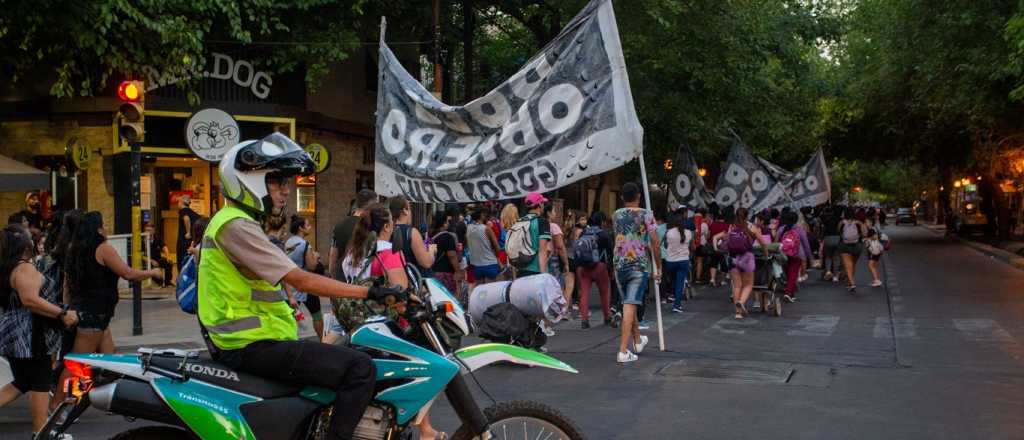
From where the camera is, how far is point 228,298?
4.18 meters

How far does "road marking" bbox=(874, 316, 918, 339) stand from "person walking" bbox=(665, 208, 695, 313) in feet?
9.45

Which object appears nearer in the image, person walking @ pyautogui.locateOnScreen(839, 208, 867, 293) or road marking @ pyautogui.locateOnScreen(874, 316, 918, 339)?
road marking @ pyautogui.locateOnScreen(874, 316, 918, 339)

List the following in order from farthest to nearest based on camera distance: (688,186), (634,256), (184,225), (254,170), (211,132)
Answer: (688,186)
(211,132)
(184,225)
(634,256)
(254,170)

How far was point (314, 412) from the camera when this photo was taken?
4242 millimetres

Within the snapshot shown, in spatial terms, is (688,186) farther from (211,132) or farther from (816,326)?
(211,132)

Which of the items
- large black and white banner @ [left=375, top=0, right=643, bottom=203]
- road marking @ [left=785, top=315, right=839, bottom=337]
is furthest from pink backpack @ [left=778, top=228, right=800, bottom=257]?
large black and white banner @ [left=375, top=0, right=643, bottom=203]

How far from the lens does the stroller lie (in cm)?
1484

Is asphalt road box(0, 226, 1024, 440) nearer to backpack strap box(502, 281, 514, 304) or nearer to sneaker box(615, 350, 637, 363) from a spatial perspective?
sneaker box(615, 350, 637, 363)

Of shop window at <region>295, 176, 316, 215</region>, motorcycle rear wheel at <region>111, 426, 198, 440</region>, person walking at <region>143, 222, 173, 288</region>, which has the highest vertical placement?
shop window at <region>295, 176, 316, 215</region>

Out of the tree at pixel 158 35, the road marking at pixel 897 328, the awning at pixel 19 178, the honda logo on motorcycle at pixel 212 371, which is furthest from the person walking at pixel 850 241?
the honda logo on motorcycle at pixel 212 371

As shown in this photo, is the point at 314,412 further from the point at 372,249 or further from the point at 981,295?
the point at 981,295

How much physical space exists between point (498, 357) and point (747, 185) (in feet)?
65.0

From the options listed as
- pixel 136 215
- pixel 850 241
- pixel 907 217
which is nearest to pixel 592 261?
pixel 136 215

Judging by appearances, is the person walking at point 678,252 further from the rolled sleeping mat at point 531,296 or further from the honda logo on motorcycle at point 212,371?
the honda logo on motorcycle at point 212,371
